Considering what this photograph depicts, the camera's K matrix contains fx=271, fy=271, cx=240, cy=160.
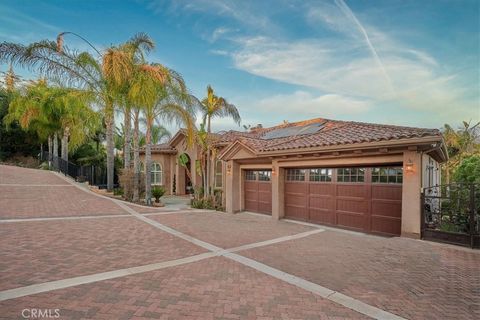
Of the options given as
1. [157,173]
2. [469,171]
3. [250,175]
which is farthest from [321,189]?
[157,173]

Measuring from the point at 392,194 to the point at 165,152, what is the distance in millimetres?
18781

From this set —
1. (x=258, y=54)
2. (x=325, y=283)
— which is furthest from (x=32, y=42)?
(x=325, y=283)

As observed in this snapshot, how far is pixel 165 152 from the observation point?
23766mm

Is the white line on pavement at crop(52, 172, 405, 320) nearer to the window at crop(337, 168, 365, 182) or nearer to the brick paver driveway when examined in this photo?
the brick paver driveway

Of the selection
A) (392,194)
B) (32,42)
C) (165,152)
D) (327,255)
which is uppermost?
(32,42)

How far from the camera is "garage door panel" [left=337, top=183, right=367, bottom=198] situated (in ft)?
32.4

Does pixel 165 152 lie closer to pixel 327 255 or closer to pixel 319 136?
pixel 319 136

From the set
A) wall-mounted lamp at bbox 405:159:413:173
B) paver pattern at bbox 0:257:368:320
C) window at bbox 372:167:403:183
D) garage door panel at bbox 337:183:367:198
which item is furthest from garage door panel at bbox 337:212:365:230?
paver pattern at bbox 0:257:368:320

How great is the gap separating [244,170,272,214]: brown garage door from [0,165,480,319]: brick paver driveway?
3619 millimetres

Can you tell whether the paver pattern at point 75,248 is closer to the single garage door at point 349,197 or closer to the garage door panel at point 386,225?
the single garage door at point 349,197

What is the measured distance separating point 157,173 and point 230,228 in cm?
1525

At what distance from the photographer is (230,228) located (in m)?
10.5

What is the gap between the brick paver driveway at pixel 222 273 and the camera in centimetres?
420

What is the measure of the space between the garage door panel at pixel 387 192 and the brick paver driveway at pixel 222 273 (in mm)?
1417
